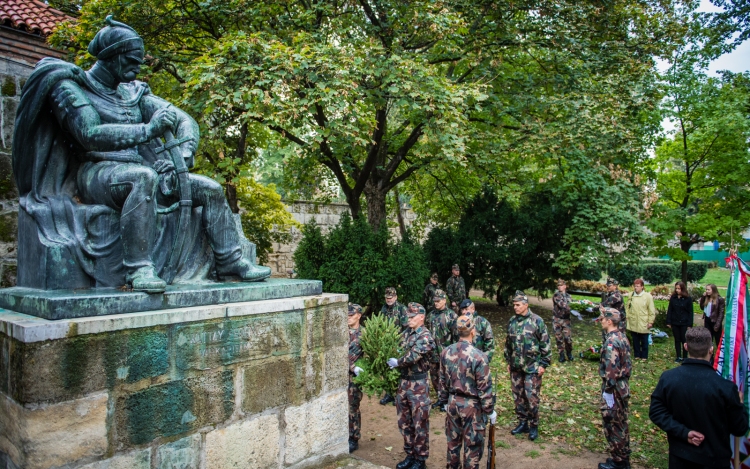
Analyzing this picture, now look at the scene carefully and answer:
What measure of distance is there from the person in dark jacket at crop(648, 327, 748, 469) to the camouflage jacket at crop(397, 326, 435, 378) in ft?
8.12

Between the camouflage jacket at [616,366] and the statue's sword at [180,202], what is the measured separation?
16.2 ft

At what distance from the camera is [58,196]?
134 inches

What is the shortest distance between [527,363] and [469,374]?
85.2 inches

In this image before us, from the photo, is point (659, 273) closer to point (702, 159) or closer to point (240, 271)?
point (702, 159)

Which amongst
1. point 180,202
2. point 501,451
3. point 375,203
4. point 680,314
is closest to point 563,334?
point 680,314

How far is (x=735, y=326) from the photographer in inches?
187

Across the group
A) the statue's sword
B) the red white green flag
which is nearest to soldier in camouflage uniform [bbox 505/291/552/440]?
the red white green flag

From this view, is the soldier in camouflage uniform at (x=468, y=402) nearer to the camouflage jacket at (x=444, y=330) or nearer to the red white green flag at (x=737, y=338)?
the red white green flag at (x=737, y=338)

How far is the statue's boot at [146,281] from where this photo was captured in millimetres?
3104

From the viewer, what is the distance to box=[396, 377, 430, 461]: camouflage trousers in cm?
601

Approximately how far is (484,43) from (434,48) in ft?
3.96

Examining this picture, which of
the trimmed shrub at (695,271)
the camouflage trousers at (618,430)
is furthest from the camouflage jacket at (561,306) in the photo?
the trimmed shrub at (695,271)

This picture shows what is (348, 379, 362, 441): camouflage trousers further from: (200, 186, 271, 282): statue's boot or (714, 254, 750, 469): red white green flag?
(714, 254, 750, 469): red white green flag

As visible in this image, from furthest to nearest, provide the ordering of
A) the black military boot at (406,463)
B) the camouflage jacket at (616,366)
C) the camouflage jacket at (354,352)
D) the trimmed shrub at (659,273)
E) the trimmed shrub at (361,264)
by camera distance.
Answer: the trimmed shrub at (659,273), the trimmed shrub at (361,264), the camouflage jacket at (354,352), the black military boot at (406,463), the camouflage jacket at (616,366)
